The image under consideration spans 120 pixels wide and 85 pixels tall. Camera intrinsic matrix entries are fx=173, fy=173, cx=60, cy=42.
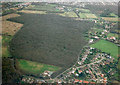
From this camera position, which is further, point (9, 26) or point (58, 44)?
point (9, 26)

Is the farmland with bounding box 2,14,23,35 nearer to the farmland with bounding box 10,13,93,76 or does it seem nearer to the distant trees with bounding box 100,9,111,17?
the farmland with bounding box 10,13,93,76

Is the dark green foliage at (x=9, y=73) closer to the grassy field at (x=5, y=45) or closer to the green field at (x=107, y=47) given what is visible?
the grassy field at (x=5, y=45)

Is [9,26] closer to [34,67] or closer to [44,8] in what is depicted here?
[44,8]

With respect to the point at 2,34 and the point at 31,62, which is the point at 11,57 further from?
the point at 2,34

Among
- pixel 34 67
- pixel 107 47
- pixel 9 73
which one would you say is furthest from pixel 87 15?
pixel 9 73

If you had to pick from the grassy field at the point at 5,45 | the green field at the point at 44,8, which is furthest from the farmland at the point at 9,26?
the green field at the point at 44,8

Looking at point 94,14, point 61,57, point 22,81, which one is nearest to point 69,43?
point 61,57
